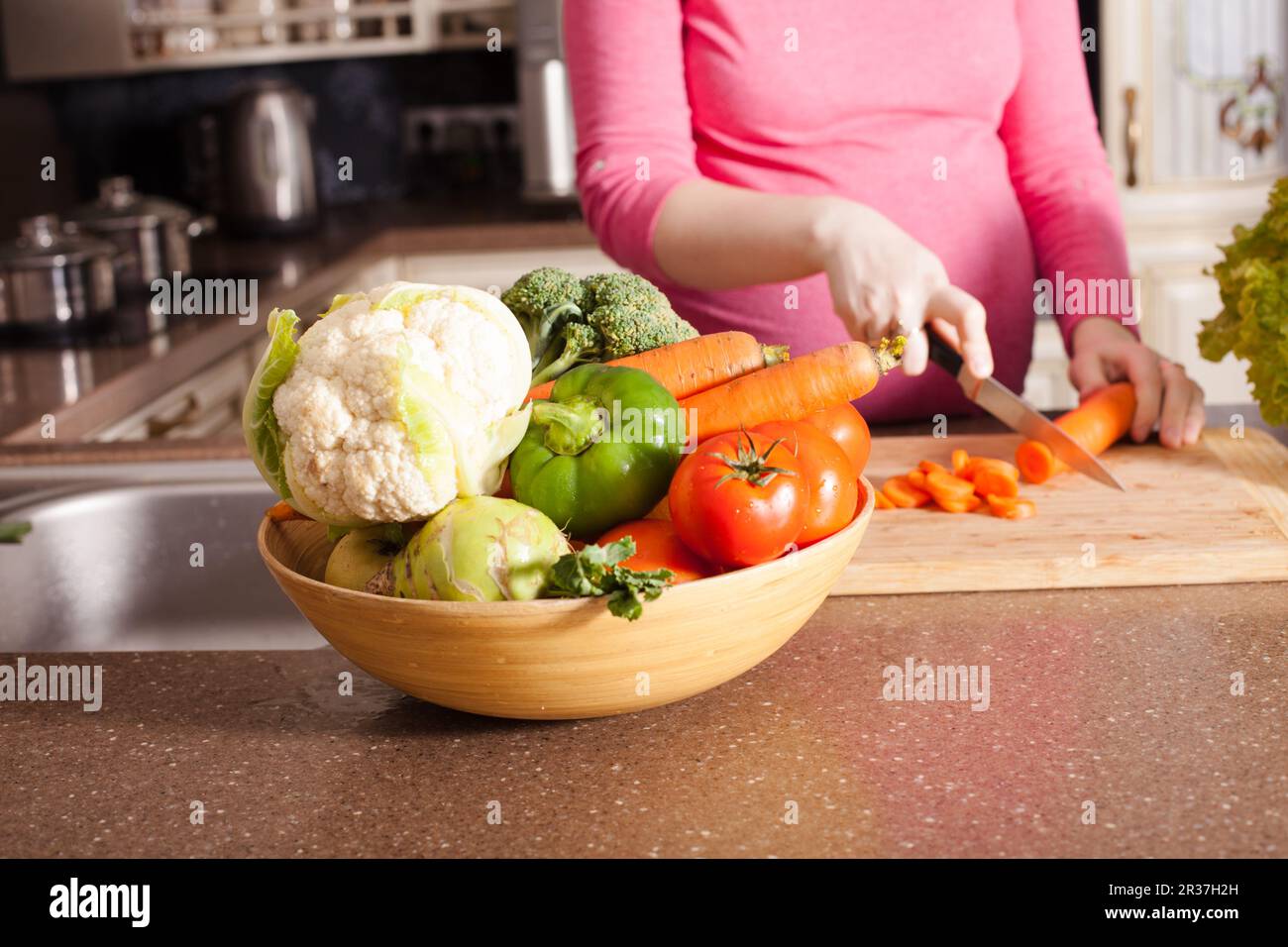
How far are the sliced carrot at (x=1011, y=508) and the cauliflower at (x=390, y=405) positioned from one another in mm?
512

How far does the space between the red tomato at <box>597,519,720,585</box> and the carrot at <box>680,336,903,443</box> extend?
0.09 metres

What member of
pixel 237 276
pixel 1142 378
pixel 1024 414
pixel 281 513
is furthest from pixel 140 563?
pixel 237 276

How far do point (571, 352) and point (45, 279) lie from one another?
1715mm

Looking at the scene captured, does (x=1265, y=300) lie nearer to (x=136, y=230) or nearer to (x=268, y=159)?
(x=136, y=230)

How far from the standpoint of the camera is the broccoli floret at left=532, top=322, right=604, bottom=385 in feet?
3.06

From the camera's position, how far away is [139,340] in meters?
2.34

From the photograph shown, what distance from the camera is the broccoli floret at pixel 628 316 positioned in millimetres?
931

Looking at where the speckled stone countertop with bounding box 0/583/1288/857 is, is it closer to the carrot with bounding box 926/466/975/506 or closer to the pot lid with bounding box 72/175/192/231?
the carrot with bounding box 926/466/975/506

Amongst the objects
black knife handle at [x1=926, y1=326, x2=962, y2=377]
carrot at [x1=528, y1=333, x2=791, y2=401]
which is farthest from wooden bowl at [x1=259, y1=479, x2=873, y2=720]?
black knife handle at [x1=926, y1=326, x2=962, y2=377]

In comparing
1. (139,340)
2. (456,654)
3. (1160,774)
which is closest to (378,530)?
(456,654)

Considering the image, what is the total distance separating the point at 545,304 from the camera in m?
0.94

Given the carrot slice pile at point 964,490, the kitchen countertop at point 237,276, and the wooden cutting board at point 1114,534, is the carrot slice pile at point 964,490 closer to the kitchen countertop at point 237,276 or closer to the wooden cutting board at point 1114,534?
the wooden cutting board at point 1114,534

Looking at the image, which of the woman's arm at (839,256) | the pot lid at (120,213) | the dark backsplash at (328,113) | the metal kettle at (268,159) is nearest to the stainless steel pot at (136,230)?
the pot lid at (120,213)
